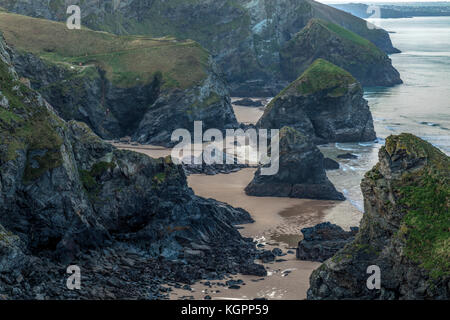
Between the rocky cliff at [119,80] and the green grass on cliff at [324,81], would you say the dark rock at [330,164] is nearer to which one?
the green grass on cliff at [324,81]

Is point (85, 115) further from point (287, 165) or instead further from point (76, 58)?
point (287, 165)

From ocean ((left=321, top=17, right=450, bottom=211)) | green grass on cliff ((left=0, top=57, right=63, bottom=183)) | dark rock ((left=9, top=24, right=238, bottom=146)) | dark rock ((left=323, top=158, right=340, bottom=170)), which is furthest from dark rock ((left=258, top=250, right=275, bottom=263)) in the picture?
dark rock ((left=9, top=24, right=238, bottom=146))

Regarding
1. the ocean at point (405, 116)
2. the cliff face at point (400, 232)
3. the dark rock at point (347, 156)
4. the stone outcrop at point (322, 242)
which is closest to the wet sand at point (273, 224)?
the stone outcrop at point (322, 242)

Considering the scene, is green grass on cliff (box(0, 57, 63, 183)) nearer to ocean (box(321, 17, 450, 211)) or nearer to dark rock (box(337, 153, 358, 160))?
ocean (box(321, 17, 450, 211))

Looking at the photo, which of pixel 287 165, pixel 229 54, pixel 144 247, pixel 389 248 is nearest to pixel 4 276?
pixel 144 247

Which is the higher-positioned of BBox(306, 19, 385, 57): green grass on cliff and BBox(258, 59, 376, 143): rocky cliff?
A: BBox(306, 19, 385, 57): green grass on cliff

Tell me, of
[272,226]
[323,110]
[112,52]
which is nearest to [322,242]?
[272,226]
